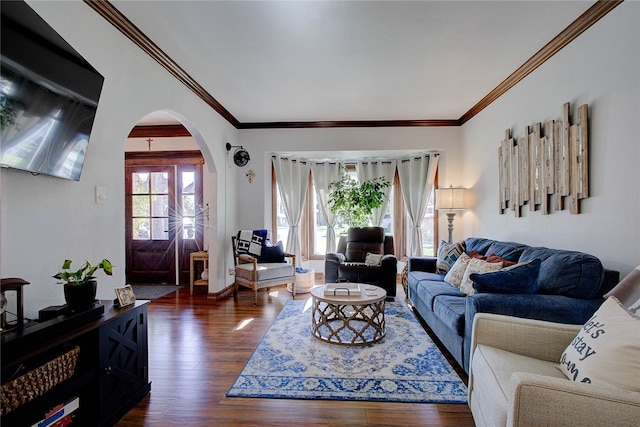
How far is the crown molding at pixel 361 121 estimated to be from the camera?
219cm

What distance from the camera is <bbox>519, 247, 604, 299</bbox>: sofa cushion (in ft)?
6.64

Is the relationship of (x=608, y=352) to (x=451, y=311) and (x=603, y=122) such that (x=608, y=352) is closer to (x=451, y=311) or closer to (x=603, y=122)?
(x=451, y=311)

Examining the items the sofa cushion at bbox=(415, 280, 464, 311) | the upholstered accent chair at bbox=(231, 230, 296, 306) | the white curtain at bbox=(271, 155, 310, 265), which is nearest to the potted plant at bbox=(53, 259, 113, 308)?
the upholstered accent chair at bbox=(231, 230, 296, 306)

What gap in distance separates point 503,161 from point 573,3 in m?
1.69

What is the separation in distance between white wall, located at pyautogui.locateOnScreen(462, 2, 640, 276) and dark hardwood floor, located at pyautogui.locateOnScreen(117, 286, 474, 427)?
1433mm

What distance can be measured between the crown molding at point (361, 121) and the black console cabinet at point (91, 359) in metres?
2.02

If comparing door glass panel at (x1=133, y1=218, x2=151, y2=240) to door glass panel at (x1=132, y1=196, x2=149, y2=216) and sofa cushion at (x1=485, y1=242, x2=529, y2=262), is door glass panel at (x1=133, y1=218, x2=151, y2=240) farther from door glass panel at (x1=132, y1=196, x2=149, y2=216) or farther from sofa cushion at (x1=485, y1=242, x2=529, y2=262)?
sofa cushion at (x1=485, y1=242, x2=529, y2=262)

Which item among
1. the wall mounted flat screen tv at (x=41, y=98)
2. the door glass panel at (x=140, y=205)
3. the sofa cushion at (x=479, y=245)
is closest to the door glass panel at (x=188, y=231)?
the door glass panel at (x=140, y=205)

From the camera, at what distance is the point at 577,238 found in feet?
8.09

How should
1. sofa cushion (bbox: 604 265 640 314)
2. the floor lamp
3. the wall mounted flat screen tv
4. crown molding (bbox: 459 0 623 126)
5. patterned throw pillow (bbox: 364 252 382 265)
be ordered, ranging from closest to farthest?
the wall mounted flat screen tv
sofa cushion (bbox: 604 265 640 314)
crown molding (bbox: 459 0 623 126)
patterned throw pillow (bbox: 364 252 382 265)
the floor lamp

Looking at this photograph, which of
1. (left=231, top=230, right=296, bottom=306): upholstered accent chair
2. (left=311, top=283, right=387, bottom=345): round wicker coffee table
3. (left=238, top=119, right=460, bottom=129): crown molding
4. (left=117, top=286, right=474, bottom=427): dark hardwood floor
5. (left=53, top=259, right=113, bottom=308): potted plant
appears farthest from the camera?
(left=238, top=119, right=460, bottom=129): crown molding

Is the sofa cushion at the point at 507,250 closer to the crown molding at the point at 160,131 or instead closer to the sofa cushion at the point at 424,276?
the sofa cushion at the point at 424,276

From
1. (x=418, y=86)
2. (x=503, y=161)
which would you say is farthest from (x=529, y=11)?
(x=503, y=161)

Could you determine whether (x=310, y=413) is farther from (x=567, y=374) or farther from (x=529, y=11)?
(x=529, y=11)
